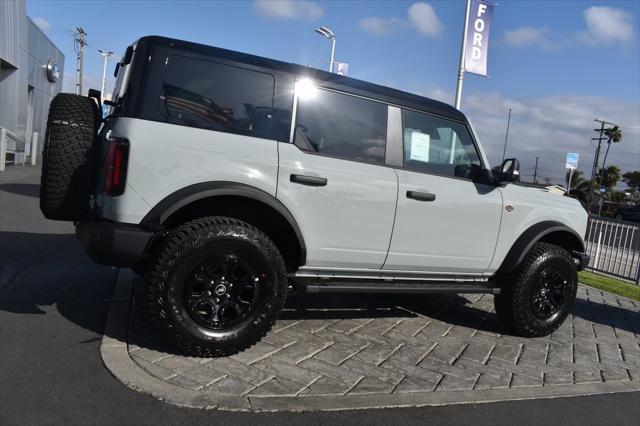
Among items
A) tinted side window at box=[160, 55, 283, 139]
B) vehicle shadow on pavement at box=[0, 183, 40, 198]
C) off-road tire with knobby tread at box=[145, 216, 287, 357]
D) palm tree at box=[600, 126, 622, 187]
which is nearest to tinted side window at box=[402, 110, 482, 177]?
tinted side window at box=[160, 55, 283, 139]

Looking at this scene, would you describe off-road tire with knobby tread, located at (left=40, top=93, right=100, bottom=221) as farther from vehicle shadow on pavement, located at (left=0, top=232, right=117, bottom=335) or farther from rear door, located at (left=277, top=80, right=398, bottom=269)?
rear door, located at (left=277, top=80, right=398, bottom=269)

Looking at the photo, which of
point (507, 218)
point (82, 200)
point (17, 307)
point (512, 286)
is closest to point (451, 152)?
point (507, 218)

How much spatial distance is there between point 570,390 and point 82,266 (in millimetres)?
5176

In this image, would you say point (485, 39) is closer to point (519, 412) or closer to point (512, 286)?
point (512, 286)

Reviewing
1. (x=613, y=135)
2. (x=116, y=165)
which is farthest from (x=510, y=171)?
(x=613, y=135)

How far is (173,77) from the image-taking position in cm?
367

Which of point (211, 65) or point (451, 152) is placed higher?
point (211, 65)

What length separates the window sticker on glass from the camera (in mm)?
4625

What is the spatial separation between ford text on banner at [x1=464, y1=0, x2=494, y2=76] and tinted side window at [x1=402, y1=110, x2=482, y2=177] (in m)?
6.24

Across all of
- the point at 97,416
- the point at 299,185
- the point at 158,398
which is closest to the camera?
the point at 97,416

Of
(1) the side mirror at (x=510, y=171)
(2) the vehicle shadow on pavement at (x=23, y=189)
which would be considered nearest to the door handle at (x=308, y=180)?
(1) the side mirror at (x=510, y=171)

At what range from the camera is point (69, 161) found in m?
3.79

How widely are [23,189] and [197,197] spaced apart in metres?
10.8

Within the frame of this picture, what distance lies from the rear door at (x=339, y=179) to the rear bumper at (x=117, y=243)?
102 centimetres
